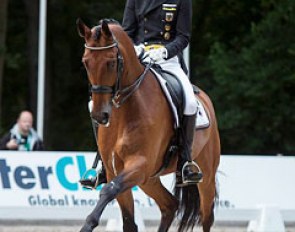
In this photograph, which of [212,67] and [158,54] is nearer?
[158,54]

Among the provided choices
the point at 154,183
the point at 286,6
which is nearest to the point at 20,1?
the point at 286,6

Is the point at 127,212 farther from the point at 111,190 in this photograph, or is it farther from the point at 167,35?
the point at 167,35

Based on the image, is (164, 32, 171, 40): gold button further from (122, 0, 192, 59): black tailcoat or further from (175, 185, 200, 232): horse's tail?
(175, 185, 200, 232): horse's tail

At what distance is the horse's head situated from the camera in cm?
761

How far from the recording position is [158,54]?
355 inches

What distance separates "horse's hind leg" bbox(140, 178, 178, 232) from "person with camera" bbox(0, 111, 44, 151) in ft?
17.0

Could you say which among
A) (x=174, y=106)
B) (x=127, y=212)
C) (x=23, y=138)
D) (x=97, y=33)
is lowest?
(x=23, y=138)

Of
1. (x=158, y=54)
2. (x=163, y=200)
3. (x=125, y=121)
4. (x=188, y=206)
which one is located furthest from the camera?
(x=188, y=206)

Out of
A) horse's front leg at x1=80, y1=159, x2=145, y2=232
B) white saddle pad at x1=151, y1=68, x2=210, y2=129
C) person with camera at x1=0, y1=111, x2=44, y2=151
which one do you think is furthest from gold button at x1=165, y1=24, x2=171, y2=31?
person with camera at x1=0, y1=111, x2=44, y2=151

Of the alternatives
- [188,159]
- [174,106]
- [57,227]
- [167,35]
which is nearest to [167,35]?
[167,35]

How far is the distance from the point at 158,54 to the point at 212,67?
14564 millimetres

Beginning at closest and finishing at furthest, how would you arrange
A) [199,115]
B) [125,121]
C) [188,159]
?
[125,121] → [188,159] → [199,115]

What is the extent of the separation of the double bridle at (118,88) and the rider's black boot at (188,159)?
780 mm

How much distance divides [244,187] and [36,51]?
40.3 feet
